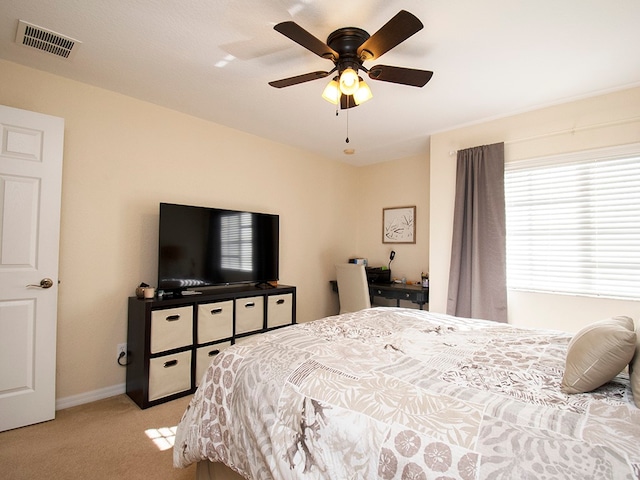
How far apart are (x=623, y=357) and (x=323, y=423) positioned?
1.02 meters

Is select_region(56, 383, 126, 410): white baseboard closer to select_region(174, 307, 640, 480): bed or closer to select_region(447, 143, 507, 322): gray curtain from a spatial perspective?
select_region(174, 307, 640, 480): bed

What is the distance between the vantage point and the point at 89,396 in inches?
103

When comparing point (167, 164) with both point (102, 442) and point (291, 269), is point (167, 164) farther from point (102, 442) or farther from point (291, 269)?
point (102, 442)

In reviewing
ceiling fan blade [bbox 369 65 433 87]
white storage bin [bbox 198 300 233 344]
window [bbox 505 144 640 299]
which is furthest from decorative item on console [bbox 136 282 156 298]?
window [bbox 505 144 640 299]

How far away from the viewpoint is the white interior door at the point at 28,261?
217cm

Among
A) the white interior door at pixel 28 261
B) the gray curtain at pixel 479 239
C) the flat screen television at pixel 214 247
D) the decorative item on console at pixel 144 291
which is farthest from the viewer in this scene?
the gray curtain at pixel 479 239

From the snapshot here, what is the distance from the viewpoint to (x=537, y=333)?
5.91 ft

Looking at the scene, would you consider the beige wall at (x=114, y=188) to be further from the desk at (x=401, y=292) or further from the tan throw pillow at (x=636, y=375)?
the tan throw pillow at (x=636, y=375)

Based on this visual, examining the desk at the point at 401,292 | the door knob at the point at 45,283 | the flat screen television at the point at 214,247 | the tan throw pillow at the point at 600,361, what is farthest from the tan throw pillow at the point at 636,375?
the door knob at the point at 45,283

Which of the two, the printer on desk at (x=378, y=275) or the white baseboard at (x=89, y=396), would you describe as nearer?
the white baseboard at (x=89, y=396)

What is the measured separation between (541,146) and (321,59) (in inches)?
84.6

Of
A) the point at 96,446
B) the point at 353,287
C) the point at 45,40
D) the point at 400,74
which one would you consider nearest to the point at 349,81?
the point at 400,74

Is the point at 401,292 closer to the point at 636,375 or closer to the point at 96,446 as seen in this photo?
the point at 636,375

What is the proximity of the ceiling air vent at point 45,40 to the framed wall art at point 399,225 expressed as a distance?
12.4 feet
